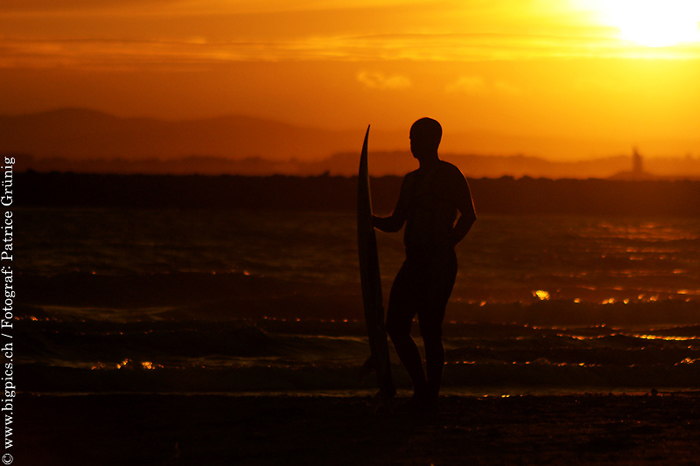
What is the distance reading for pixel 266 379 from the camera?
7.60 m

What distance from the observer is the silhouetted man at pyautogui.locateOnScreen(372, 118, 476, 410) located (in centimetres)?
534

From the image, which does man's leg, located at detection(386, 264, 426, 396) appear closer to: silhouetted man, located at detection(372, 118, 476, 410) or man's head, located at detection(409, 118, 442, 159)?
silhouetted man, located at detection(372, 118, 476, 410)

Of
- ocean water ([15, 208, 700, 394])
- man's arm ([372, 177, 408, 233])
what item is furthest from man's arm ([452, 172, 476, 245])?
ocean water ([15, 208, 700, 394])

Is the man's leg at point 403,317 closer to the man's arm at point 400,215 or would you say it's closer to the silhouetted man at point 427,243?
the silhouetted man at point 427,243

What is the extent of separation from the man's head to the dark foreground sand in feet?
5.63

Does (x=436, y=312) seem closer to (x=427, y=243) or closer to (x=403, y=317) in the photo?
(x=403, y=317)

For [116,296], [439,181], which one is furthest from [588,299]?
[439,181]

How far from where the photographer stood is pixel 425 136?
17.9 ft

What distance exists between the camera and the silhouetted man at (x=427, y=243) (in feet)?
17.5

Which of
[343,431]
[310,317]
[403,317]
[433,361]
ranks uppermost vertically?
[403,317]

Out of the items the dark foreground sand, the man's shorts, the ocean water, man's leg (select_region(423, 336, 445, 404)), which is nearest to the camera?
the dark foreground sand

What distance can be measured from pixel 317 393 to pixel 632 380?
9.78ft

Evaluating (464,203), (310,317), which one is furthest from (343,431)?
(310,317)

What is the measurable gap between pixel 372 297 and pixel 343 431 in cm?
94
